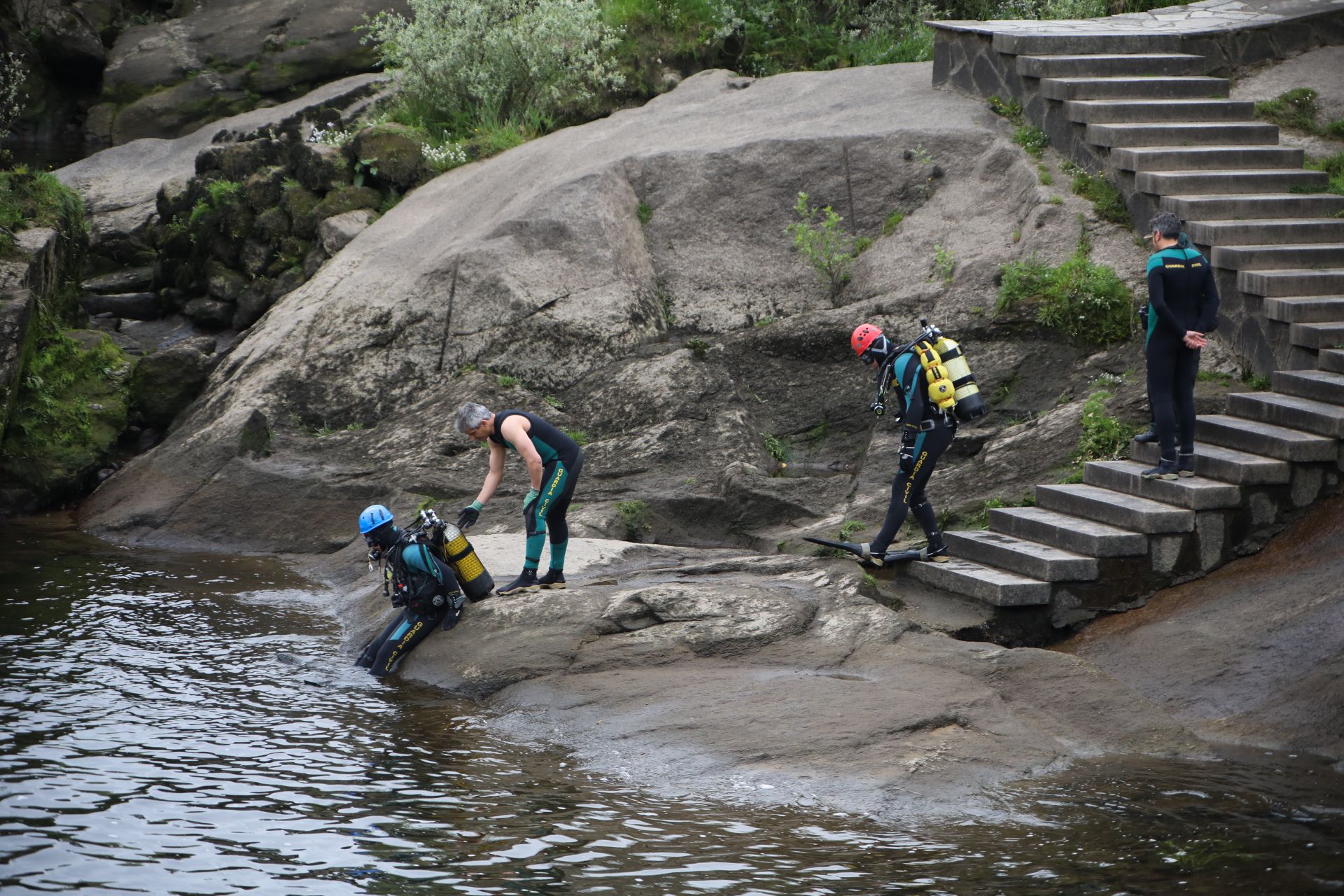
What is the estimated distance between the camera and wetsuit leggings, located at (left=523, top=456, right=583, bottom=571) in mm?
10070

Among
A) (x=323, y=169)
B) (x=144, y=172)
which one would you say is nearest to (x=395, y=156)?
(x=323, y=169)

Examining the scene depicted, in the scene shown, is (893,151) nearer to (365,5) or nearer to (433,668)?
(433,668)

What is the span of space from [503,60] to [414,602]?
1098 centimetres

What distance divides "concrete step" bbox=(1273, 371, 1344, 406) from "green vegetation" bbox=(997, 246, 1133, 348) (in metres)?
1.81

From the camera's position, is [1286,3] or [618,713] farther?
[1286,3]

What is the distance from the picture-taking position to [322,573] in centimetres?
1265

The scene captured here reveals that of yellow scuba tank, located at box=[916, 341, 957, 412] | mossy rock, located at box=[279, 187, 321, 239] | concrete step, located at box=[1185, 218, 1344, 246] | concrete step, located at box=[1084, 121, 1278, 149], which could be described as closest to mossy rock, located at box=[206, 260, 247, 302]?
mossy rock, located at box=[279, 187, 321, 239]

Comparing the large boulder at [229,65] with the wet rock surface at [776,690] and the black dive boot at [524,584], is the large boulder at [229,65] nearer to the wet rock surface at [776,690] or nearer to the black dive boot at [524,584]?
the wet rock surface at [776,690]

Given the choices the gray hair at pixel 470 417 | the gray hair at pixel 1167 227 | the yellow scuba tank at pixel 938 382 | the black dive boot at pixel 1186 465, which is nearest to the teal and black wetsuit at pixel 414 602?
the gray hair at pixel 470 417

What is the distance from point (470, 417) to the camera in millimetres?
9984

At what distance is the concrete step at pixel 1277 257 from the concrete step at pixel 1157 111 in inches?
95.8

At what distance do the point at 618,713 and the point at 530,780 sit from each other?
3.41 feet

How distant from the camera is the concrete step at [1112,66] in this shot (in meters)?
14.5

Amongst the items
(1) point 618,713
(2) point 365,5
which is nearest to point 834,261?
(1) point 618,713
